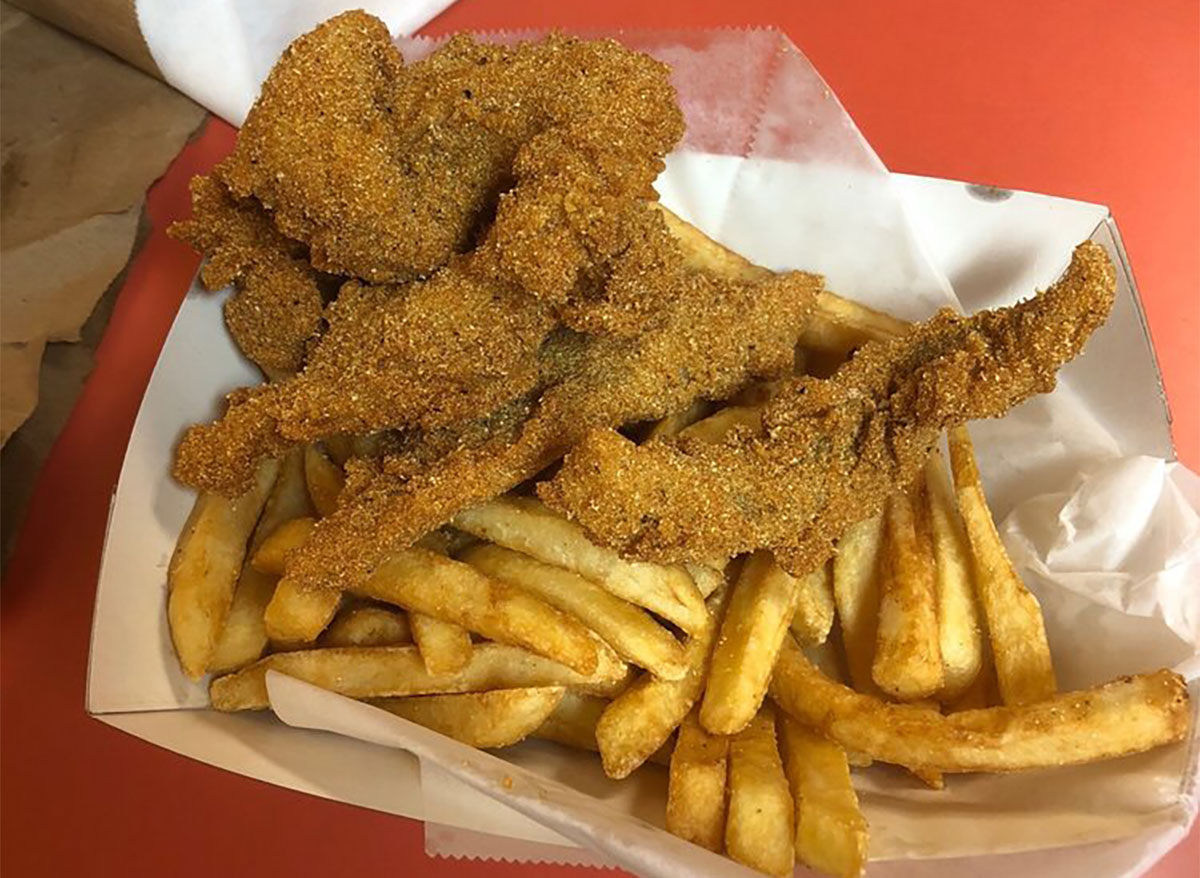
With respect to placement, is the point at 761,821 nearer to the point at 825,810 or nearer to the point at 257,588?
the point at 825,810

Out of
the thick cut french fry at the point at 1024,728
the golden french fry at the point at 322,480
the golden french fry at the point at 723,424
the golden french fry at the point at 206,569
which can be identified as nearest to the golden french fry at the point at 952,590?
the thick cut french fry at the point at 1024,728

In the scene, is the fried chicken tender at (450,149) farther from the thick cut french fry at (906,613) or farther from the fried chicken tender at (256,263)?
the thick cut french fry at (906,613)

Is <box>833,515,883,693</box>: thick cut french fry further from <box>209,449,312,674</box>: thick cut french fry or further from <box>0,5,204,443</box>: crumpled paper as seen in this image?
→ <box>0,5,204,443</box>: crumpled paper

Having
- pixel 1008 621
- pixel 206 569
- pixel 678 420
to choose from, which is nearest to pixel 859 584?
pixel 1008 621

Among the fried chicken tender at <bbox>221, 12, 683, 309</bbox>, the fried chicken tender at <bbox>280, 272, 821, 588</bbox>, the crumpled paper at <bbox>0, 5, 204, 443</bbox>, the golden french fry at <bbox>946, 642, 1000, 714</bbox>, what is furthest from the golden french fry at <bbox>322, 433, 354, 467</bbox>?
the golden french fry at <bbox>946, 642, 1000, 714</bbox>

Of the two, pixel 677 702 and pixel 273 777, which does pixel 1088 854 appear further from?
pixel 273 777

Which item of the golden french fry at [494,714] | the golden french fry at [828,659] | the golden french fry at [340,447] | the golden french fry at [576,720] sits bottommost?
the golden french fry at [494,714]
